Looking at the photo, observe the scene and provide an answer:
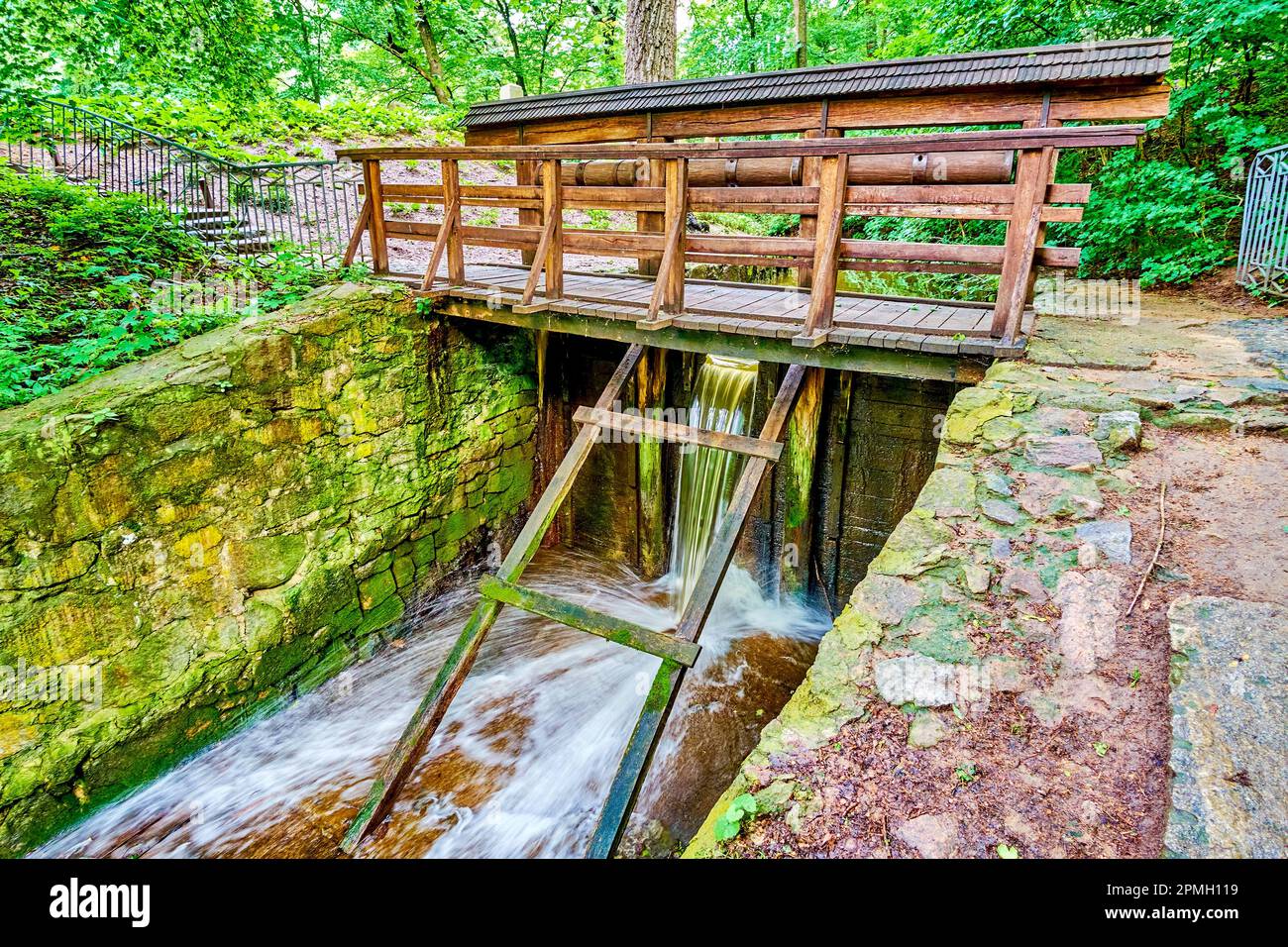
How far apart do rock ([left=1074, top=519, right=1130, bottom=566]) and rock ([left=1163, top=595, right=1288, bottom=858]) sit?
0.34 meters

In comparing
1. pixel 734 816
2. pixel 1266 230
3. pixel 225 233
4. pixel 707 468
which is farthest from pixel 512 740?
pixel 1266 230

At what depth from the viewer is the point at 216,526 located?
15.1ft

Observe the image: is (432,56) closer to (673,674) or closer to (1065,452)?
(673,674)

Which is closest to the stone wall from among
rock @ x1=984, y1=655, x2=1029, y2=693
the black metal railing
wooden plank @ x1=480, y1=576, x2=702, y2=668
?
wooden plank @ x1=480, y1=576, x2=702, y2=668

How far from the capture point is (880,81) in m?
5.32

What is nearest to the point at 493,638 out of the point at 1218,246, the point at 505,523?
the point at 505,523

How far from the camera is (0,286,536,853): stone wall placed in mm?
3814

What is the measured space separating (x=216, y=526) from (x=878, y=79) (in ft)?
19.8

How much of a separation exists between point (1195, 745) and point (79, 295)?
709 cm

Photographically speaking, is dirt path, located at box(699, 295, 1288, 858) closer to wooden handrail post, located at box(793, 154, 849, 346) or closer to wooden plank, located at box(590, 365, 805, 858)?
wooden handrail post, located at box(793, 154, 849, 346)

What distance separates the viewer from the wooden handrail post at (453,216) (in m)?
5.62
